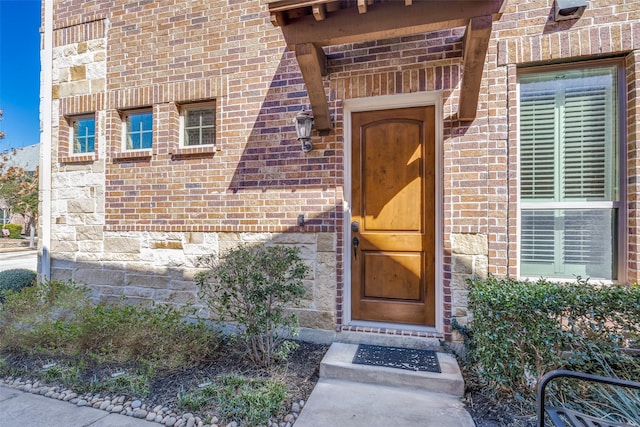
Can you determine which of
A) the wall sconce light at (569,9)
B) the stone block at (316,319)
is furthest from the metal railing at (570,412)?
the wall sconce light at (569,9)

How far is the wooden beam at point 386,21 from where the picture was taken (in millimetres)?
2428

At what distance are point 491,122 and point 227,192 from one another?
113 inches

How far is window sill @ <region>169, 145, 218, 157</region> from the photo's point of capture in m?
3.79

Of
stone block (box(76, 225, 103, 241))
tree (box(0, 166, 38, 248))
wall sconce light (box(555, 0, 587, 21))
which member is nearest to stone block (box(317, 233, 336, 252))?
wall sconce light (box(555, 0, 587, 21))

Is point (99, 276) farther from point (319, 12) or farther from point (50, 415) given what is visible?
point (319, 12)

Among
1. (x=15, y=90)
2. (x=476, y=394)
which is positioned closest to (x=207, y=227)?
(x=476, y=394)

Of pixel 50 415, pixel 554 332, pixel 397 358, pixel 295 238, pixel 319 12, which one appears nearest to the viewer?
pixel 554 332

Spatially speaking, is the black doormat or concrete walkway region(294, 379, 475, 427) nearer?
concrete walkway region(294, 379, 475, 427)

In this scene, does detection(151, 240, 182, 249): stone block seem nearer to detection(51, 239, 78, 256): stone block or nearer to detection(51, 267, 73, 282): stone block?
detection(51, 239, 78, 256): stone block

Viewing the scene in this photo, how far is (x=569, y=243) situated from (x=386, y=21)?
2.54 m

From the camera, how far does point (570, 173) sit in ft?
9.44

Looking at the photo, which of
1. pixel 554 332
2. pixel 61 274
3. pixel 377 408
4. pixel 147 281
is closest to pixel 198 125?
pixel 147 281

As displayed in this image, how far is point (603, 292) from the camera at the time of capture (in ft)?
6.94

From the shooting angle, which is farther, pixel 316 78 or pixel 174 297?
pixel 174 297
